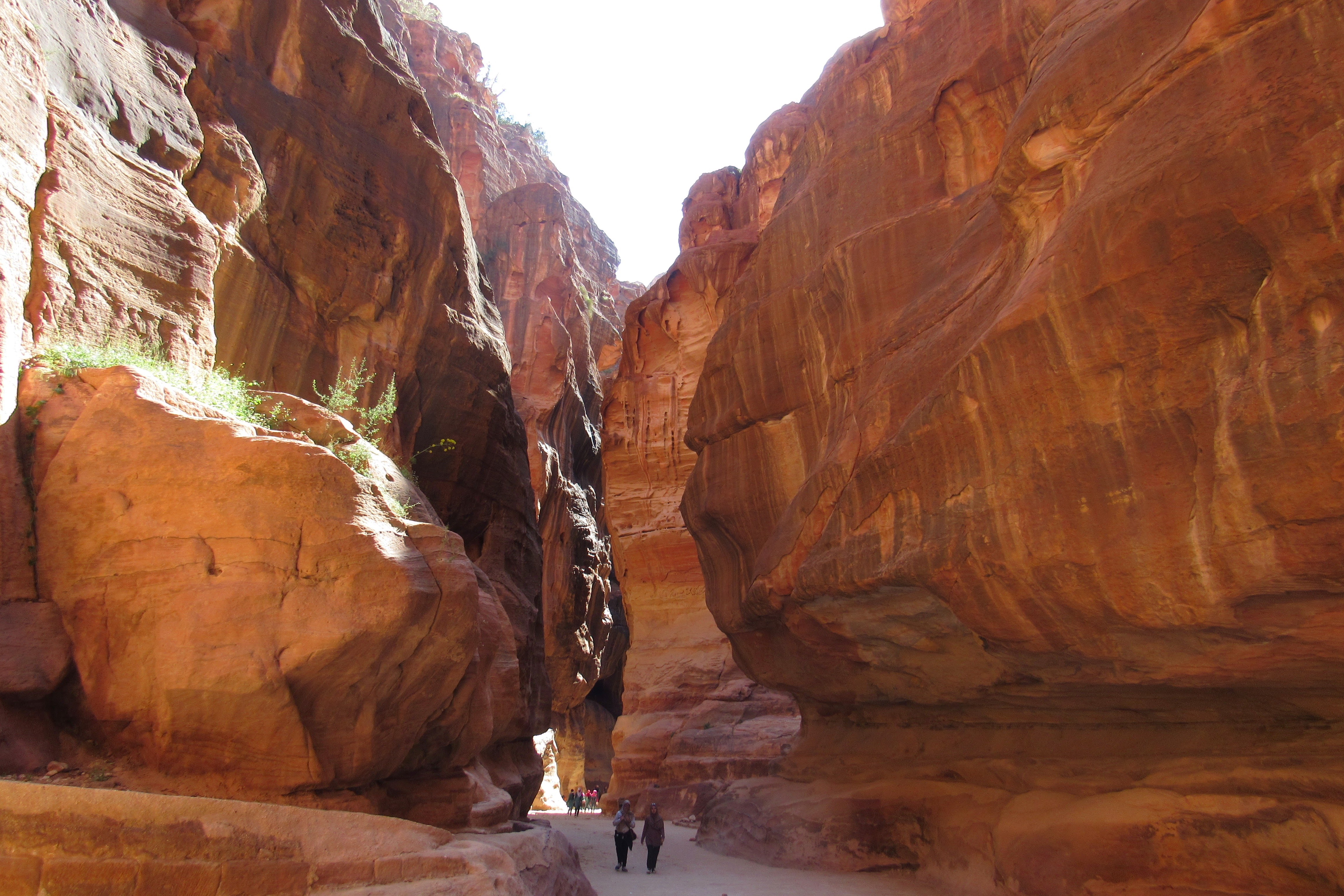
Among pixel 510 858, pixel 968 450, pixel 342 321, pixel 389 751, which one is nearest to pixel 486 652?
pixel 389 751

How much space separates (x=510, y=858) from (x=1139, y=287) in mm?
7350

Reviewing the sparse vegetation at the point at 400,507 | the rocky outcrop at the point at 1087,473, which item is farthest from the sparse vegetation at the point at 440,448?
the rocky outcrop at the point at 1087,473

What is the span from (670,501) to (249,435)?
1775 centimetres

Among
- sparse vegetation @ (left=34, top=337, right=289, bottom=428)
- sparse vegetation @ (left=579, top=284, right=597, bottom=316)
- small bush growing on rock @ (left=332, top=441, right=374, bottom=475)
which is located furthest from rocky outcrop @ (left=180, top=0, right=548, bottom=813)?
sparse vegetation @ (left=579, top=284, right=597, bottom=316)

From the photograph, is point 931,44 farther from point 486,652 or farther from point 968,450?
point 486,652

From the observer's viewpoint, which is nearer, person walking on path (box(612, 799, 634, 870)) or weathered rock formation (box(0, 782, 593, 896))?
weathered rock formation (box(0, 782, 593, 896))

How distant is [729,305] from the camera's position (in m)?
17.1

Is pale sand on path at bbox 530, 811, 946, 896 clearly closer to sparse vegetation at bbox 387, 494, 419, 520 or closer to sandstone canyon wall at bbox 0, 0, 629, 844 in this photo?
sandstone canyon wall at bbox 0, 0, 629, 844

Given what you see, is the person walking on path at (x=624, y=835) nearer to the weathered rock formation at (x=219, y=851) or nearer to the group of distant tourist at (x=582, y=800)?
the weathered rock formation at (x=219, y=851)

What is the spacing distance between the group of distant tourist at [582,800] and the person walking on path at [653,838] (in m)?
13.2


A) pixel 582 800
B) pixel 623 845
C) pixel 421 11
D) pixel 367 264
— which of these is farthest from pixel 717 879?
pixel 421 11

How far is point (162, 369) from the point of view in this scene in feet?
29.7

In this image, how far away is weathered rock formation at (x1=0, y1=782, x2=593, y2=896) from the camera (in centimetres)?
480

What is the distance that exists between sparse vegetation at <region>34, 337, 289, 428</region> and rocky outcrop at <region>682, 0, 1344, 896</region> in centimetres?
717
